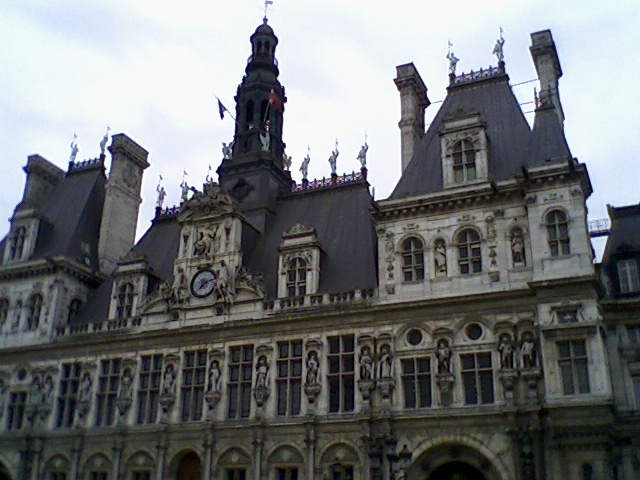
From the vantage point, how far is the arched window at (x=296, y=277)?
40.4 meters

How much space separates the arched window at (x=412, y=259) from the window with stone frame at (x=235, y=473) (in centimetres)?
1303

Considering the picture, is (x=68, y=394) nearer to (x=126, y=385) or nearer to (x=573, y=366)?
(x=126, y=385)

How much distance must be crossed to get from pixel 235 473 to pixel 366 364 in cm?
908

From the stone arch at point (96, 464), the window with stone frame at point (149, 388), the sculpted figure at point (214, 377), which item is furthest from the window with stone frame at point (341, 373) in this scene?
the stone arch at point (96, 464)

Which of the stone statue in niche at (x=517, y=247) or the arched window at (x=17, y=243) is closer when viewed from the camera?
the stone statue in niche at (x=517, y=247)

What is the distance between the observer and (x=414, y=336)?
3625 cm

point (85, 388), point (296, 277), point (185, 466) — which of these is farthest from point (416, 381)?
point (85, 388)

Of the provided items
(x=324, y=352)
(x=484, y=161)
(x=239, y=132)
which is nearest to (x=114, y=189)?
(x=239, y=132)

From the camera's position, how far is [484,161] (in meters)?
37.8

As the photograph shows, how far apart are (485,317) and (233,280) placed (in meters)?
14.8

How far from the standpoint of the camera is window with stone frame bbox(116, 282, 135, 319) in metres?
45.4

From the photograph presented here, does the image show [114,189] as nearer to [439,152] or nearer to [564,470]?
[439,152]

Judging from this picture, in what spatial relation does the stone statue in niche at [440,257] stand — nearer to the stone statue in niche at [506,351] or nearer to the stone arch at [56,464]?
the stone statue in niche at [506,351]

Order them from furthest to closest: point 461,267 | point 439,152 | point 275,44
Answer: point 275,44
point 439,152
point 461,267
